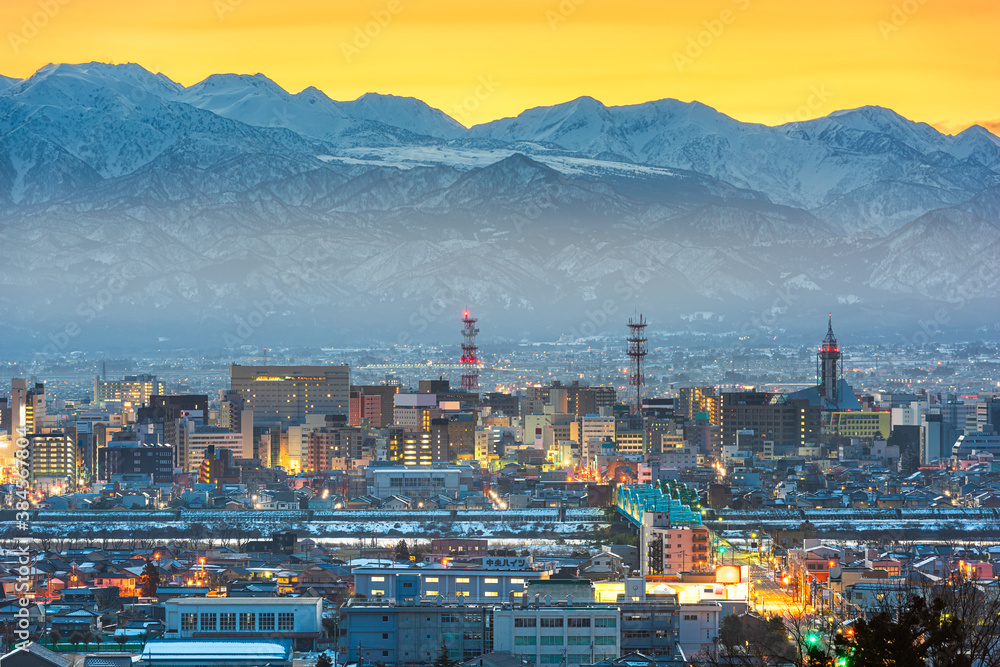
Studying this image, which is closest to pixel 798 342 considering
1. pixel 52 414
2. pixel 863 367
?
pixel 863 367

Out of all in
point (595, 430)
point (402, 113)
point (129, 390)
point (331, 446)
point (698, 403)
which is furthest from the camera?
point (402, 113)

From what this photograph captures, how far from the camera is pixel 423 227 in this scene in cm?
14550

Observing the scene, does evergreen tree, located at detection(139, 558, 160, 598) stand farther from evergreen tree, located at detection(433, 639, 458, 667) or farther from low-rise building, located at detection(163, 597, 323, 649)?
evergreen tree, located at detection(433, 639, 458, 667)

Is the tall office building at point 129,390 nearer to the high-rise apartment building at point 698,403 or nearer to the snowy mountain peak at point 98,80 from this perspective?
the high-rise apartment building at point 698,403

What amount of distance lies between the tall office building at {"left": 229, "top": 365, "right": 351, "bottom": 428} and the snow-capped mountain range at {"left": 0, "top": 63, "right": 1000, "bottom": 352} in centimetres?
5863

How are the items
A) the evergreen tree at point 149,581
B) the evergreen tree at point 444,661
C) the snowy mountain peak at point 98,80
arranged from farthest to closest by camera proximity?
the snowy mountain peak at point 98,80 → the evergreen tree at point 149,581 → the evergreen tree at point 444,661

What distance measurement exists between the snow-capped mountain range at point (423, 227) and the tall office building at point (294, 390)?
192ft

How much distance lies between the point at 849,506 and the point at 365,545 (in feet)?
43.7

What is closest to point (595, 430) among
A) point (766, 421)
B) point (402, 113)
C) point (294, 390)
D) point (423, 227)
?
point (766, 421)

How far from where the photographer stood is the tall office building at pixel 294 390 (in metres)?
69.3

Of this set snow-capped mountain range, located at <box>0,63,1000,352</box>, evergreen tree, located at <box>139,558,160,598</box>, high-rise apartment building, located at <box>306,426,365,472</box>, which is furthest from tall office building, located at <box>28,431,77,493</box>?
snow-capped mountain range, located at <box>0,63,1000,352</box>

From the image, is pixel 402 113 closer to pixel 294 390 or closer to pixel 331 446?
pixel 294 390

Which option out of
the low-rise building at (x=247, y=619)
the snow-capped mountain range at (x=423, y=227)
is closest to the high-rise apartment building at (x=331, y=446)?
the low-rise building at (x=247, y=619)

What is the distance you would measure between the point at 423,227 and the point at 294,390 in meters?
75.9
